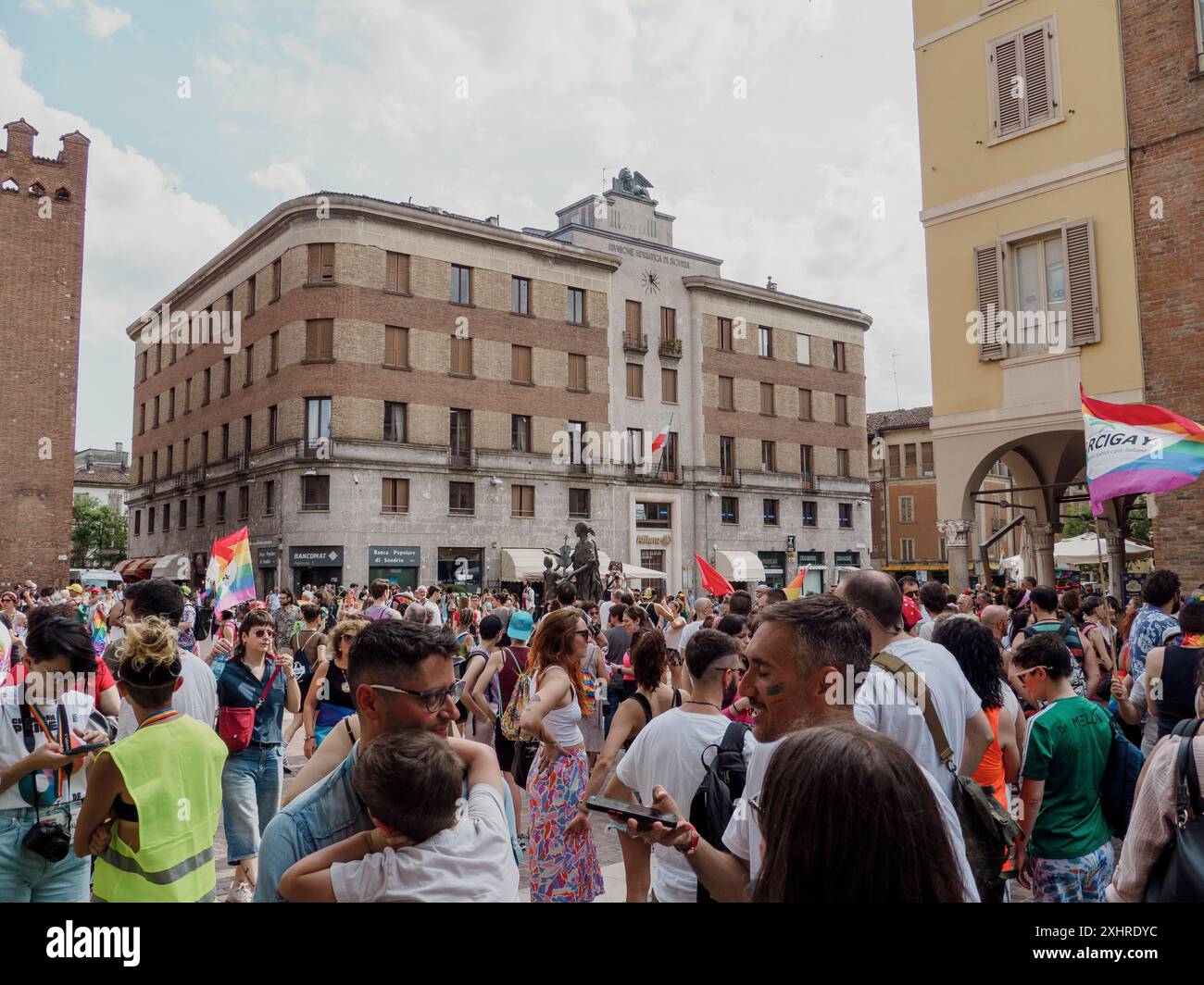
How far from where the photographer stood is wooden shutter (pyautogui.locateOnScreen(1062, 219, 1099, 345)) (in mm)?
14516

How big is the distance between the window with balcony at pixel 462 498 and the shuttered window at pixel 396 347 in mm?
5394

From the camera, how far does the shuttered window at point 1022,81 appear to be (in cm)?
1523

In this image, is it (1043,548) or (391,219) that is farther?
(391,219)

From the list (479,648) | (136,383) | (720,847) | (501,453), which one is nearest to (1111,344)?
(479,648)

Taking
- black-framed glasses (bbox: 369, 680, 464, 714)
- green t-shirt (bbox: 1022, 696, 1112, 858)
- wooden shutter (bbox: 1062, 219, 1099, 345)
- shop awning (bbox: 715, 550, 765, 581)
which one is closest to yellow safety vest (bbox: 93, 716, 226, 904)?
black-framed glasses (bbox: 369, 680, 464, 714)

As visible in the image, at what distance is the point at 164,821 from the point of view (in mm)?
3410

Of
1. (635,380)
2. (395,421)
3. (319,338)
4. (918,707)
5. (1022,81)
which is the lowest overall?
(918,707)

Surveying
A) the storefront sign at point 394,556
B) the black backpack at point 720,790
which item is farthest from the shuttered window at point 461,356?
the black backpack at point 720,790

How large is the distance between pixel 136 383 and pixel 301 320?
24202 millimetres

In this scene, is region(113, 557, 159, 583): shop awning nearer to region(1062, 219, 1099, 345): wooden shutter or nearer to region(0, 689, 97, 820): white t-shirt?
region(1062, 219, 1099, 345): wooden shutter

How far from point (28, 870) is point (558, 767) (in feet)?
9.76

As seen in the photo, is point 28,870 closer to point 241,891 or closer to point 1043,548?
point 241,891

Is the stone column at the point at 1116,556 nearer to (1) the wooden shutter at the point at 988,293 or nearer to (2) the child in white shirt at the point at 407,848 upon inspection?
(1) the wooden shutter at the point at 988,293

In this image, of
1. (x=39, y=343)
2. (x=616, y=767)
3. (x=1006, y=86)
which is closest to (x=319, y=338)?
(x=39, y=343)
